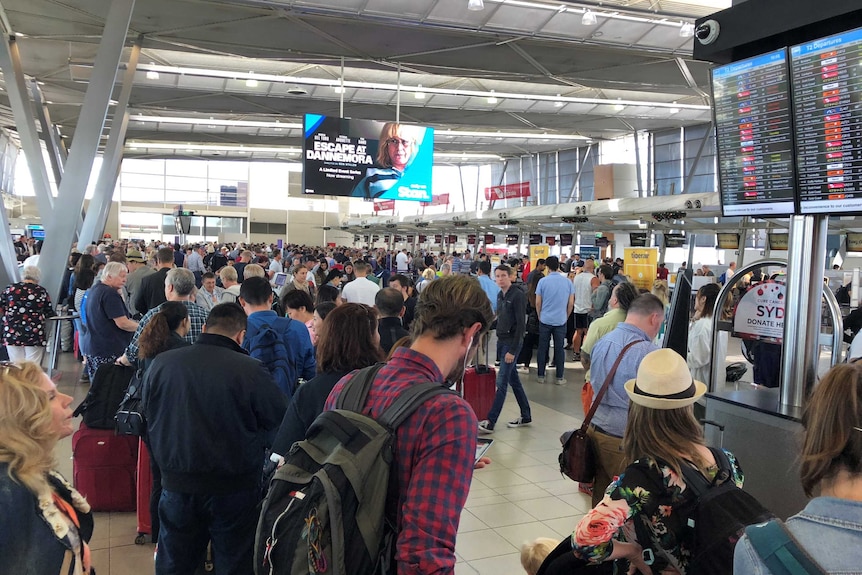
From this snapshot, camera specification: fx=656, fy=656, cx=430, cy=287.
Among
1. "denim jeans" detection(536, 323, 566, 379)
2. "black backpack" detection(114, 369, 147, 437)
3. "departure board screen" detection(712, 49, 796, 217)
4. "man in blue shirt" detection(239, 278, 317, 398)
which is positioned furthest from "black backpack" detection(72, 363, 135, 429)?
"denim jeans" detection(536, 323, 566, 379)

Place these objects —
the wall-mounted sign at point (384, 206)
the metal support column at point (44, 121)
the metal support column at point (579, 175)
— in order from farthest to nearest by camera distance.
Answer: the wall-mounted sign at point (384, 206) < the metal support column at point (579, 175) < the metal support column at point (44, 121)

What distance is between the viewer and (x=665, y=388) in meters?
2.17

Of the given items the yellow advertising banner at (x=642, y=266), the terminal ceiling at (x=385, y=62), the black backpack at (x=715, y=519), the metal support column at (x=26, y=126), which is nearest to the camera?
the black backpack at (x=715, y=519)

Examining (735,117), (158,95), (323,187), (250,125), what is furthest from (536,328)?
(250,125)

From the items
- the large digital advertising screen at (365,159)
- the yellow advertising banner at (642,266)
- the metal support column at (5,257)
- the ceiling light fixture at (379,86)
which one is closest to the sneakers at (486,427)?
the large digital advertising screen at (365,159)

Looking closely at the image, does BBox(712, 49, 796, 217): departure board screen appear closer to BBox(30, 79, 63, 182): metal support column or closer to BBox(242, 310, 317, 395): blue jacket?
BBox(242, 310, 317, 395): blue jacket

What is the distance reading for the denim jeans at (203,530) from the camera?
3.08m

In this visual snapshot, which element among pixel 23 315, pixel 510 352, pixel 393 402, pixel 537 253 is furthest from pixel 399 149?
pixel 393 402

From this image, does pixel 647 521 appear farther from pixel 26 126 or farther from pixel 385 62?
pixel 385 62

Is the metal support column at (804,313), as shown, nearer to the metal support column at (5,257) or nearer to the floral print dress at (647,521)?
the floral print dress at (647,521)

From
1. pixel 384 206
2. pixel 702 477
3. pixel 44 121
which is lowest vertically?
pixel 702 477

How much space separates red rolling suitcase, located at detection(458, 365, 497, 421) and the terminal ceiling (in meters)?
6.97

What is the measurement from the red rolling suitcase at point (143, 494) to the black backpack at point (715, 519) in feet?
11.9

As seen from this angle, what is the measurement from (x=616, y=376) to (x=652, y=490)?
192 cm
